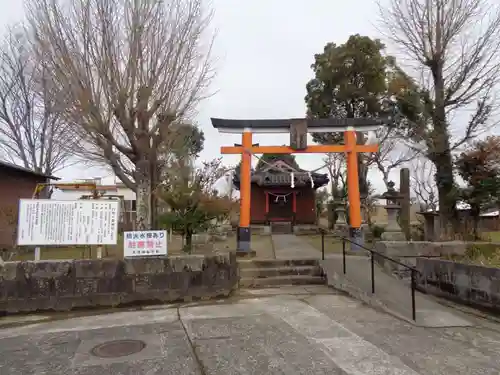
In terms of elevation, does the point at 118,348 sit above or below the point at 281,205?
below

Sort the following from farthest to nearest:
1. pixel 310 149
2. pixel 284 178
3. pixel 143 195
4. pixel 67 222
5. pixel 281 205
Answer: pixel 281 205 → pixel 284 178 → pixel 310 149 → pixel 143 195 → pixel 67 222

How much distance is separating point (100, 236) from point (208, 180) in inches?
224

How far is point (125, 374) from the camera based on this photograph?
4.09m

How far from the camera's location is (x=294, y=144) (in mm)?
12109

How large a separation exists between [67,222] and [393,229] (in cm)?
898

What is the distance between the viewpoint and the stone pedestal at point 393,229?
11.5 metres

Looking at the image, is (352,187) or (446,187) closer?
(352,187)

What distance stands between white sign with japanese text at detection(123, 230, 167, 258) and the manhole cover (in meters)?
2.45

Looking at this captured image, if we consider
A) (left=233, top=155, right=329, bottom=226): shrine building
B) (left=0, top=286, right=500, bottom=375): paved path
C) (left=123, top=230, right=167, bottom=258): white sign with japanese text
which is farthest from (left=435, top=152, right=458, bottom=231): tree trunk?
(left=123, top=230, right=167, bottom=258): white sign with japanese text

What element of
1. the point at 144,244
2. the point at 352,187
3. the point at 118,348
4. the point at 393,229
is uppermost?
the point at 352,187

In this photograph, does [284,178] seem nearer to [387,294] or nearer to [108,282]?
[387,294]

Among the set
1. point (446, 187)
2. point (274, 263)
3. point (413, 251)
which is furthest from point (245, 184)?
point (446, 187)

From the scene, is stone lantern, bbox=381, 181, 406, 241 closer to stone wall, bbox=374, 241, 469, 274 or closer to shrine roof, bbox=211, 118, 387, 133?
stone wall, bbox=374, 241, 469, 274

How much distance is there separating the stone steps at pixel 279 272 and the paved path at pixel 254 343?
76.2 inches
